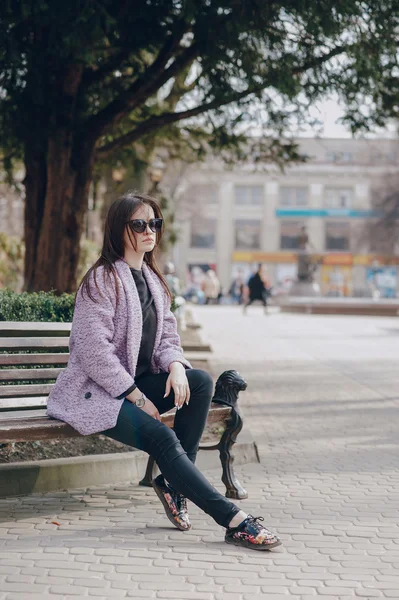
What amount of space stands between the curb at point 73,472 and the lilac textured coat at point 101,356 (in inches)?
29.5

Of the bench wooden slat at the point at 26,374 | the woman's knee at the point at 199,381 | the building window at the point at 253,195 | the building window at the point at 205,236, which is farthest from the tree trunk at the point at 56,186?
the building window at the point at 253,195

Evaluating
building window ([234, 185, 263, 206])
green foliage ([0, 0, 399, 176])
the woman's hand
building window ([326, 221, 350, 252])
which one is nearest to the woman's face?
the woman's hand

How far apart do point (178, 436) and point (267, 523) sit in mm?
613

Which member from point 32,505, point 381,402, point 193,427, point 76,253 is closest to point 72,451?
point 32,505

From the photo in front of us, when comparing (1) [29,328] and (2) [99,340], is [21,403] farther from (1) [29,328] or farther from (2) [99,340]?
(2) [99,340]

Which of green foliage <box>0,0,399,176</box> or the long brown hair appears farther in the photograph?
green foliage <box>0,0,399,176</box>

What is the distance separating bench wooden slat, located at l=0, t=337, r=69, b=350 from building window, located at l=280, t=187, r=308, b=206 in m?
71.4

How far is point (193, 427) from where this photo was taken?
16.7ft

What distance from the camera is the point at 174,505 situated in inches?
191

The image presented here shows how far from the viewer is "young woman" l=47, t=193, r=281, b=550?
467 centimetres

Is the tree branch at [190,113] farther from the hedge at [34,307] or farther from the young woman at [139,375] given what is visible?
the young woman at [139,375]

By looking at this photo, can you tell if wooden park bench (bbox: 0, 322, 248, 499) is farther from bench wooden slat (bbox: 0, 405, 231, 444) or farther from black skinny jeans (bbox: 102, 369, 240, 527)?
bench wooden slat (bbox: 0, 405, 231, 444)

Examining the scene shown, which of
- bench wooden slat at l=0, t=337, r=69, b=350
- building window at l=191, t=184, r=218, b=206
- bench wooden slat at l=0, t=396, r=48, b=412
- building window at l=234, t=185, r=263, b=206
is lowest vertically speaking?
bench wooden slat at l=0, t=396, r=48, b=412

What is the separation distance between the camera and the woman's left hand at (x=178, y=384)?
16.1 ft
